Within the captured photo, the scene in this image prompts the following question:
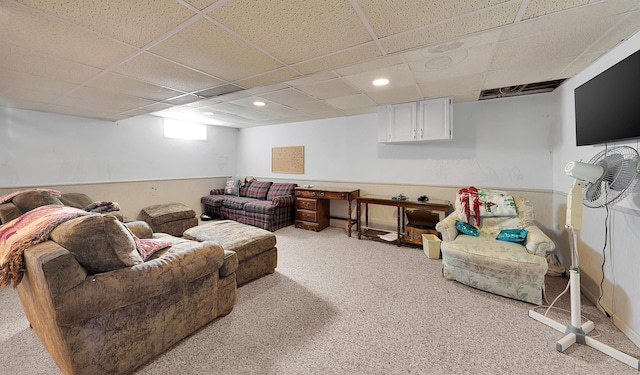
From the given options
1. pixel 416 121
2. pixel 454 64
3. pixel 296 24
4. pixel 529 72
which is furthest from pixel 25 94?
pixel 529 72

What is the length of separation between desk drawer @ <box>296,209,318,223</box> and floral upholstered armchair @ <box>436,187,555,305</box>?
2.33m

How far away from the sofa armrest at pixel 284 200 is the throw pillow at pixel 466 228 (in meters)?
2.98

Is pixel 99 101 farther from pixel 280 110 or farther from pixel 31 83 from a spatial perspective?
pixel 280 110

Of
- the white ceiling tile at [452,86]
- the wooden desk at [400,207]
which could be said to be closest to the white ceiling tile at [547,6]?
the white ceiling tile at [452,86]

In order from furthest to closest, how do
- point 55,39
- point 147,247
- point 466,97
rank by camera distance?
point 466,97 < point 147,247 < point 55,39

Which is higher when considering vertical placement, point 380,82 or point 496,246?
point 380,82

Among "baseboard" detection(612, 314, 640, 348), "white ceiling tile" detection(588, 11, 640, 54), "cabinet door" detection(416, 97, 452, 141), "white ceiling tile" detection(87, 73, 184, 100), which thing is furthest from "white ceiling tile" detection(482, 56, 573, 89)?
"white ceiling tile" detection(87, 73, 184, 100)

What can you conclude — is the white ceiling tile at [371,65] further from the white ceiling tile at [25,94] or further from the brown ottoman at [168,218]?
the brown ottoman at [168,218]

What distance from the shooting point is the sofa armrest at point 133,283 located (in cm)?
118

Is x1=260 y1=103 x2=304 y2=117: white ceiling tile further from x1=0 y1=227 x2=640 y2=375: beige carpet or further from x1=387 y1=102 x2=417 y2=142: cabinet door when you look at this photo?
x1=0 y1=227 x2=640 y2=375: beige carpet

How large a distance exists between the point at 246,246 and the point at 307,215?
219cm

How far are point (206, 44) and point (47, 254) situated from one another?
64.8 inches

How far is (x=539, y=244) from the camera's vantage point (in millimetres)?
2221

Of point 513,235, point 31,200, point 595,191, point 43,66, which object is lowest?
point 513,235
